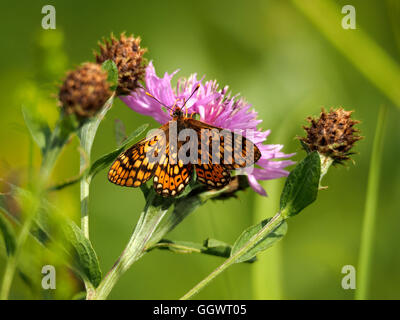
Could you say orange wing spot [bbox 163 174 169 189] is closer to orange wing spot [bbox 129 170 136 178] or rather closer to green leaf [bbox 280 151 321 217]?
orange wing spot [bbox 129 170 136 178]

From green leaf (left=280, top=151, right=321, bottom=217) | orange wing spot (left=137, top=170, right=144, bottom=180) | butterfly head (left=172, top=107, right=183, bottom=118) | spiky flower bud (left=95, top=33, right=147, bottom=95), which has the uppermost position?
spiky flower bud (left=95, top=33, right=147, bottom=95)

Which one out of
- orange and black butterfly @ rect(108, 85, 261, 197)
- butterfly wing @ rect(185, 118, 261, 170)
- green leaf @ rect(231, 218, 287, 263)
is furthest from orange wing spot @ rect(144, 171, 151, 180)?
green leaf @ rect(231, 218, 287, 263)

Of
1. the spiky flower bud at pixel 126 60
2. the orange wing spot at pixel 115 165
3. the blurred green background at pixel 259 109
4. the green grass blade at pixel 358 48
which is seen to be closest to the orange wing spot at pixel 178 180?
the orange wing spot at pixel 115 165

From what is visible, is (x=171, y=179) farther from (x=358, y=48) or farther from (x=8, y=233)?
(x=358, y=48)

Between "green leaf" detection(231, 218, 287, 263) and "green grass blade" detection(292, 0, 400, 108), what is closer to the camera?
"green leaf" detection(231, 218, 287, 263)

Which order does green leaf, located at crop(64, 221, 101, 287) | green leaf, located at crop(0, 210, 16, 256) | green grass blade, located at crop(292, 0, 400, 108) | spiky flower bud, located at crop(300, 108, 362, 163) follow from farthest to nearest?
green grass blade, located at crop(292, 0, 400, 108) → spiky flower bud, located at crop(300, 108, 362, 163) → green leaf, located at crop(64, 221, 101, 287) → green leaf, located at crop(0, 210, 16, 256)
